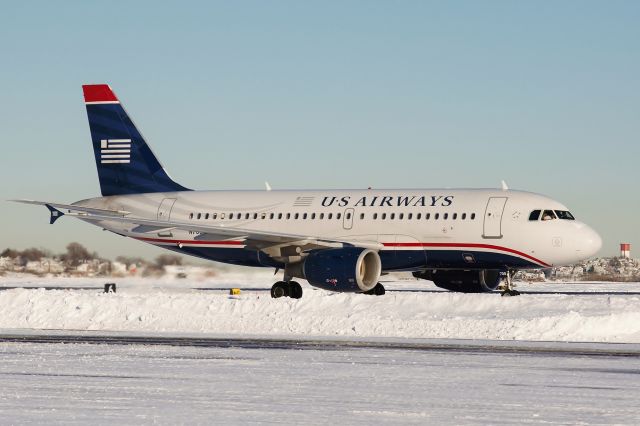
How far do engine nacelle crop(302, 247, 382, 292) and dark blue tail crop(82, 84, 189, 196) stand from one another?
11151 mm

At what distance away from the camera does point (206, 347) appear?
22406mm

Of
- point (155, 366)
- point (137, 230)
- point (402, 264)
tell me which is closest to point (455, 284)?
point (402, 264)

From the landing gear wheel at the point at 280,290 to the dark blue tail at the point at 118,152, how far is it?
9177 mm

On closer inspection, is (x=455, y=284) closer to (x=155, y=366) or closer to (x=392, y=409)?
(x=155, y=366)

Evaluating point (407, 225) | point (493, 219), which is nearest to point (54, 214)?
point (407, 225)

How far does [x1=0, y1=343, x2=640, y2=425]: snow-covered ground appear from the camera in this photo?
43.2ft

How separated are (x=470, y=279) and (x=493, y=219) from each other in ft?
13.3

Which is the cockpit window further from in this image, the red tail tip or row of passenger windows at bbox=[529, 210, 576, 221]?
the red tail tip

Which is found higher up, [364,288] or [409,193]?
[409,193]

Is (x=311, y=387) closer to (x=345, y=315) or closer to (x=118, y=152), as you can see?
(x=345, y=315)

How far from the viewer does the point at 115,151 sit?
156ft

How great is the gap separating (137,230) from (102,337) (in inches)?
766

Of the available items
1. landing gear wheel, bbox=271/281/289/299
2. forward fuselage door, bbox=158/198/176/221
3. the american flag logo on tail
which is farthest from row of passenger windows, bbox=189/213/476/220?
the american flag logo on tail

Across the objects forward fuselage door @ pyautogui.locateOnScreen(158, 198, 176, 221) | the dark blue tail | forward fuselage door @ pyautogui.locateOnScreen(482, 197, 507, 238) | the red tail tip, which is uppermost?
the red tail tip
